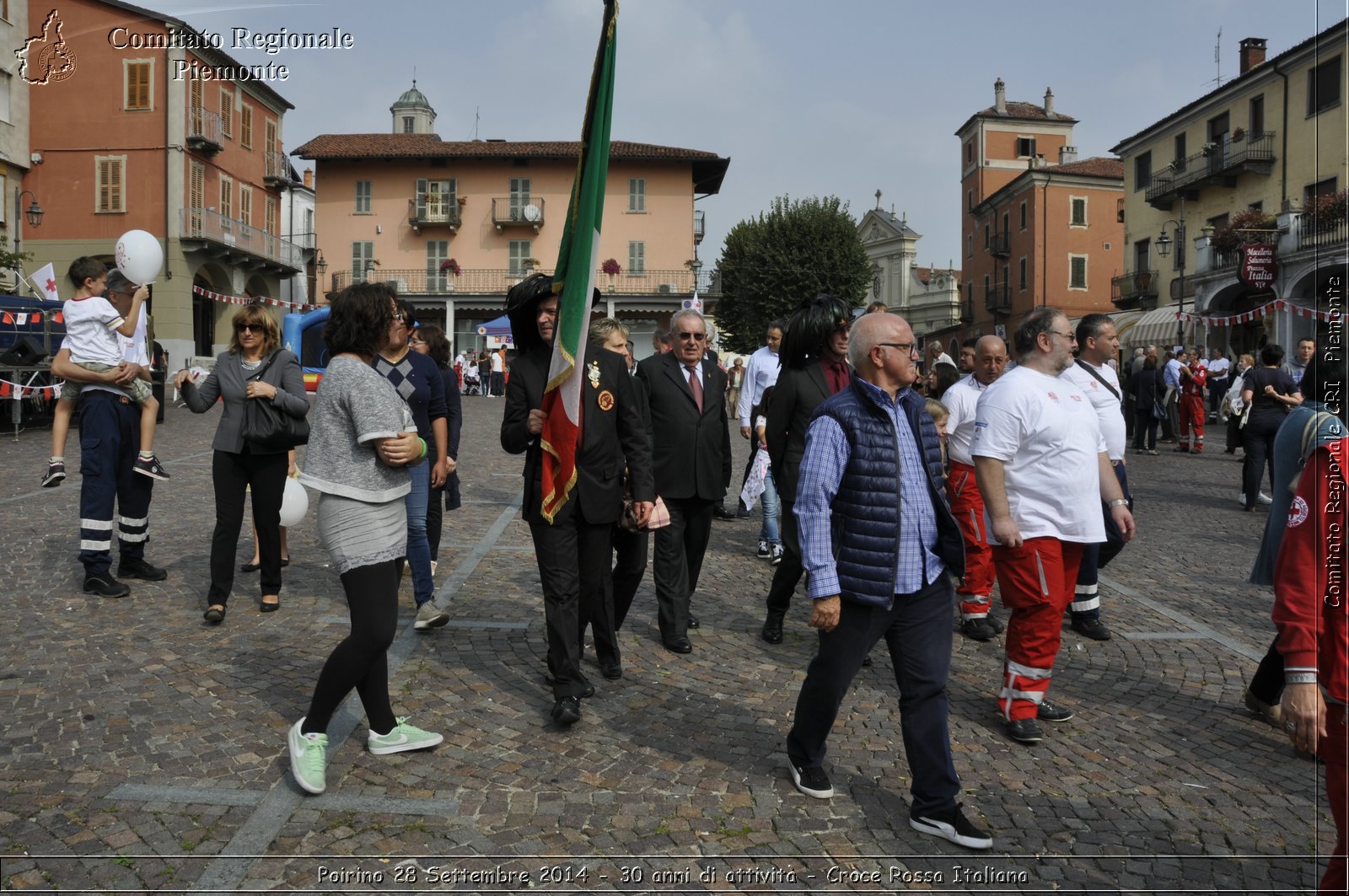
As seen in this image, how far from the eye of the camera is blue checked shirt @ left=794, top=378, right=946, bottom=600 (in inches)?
139

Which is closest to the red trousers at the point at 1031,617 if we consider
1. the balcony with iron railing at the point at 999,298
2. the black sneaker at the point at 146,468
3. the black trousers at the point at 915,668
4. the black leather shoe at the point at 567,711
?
the black trousers at the point at 915,668

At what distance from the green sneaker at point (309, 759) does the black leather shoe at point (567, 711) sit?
39.2 inches

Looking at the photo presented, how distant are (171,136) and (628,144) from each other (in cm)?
2333

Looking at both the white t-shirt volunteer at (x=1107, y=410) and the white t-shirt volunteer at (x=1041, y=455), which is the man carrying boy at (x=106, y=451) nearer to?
the white t-shirt volunteer at (x=1041, y=455)

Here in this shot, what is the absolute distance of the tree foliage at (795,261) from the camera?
168 feet

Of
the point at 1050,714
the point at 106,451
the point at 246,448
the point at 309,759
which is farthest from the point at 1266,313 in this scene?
the point at 309,759

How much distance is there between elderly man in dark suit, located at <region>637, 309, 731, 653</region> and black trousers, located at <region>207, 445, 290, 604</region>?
88.8 inches

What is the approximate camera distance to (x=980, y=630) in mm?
6148

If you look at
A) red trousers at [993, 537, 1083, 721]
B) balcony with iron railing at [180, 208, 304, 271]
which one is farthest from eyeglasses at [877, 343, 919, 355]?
balcony with iron railing at [180, 208, 304, 271]

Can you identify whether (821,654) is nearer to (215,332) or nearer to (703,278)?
(215,332)

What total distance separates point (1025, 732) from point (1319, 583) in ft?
6.81

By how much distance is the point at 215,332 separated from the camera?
1565 inches

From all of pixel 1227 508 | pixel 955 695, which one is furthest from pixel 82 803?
pixel 1227 508

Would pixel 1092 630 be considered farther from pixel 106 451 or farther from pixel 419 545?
pixel 106 451
